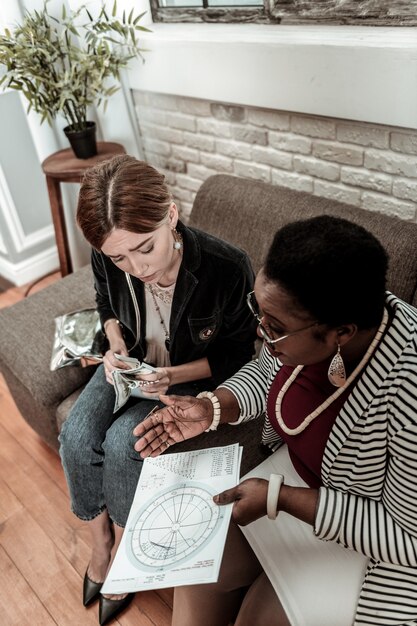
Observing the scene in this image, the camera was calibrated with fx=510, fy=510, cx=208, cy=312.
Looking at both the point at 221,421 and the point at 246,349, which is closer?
the point at 221,421

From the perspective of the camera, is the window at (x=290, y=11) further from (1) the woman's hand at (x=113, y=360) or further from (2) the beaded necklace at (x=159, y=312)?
(1) the woman's hand at (x=113, y=360)

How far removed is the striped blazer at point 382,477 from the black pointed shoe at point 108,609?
0.88 m

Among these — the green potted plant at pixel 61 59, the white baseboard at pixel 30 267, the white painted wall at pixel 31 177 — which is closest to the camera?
the green potted plant at pixel 61 59

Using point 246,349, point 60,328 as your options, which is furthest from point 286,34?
point 60,328

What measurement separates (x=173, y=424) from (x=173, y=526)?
0.93 ft

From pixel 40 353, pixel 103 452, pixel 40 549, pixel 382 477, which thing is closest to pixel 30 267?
pixel 40 353

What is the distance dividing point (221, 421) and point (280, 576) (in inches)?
16.5

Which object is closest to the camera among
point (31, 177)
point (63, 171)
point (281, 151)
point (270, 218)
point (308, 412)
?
point (308, 412)

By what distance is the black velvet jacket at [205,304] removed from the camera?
4.97ft

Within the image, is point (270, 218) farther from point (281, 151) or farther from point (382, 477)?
point (382, 477)

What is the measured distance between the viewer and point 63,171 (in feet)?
8.07

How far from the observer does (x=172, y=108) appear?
97.4 inches

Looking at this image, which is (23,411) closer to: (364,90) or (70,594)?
(70,594)

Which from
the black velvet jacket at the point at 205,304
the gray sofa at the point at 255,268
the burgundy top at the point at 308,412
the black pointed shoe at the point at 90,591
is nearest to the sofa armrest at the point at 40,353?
the gray sofa at the point at 255,268
